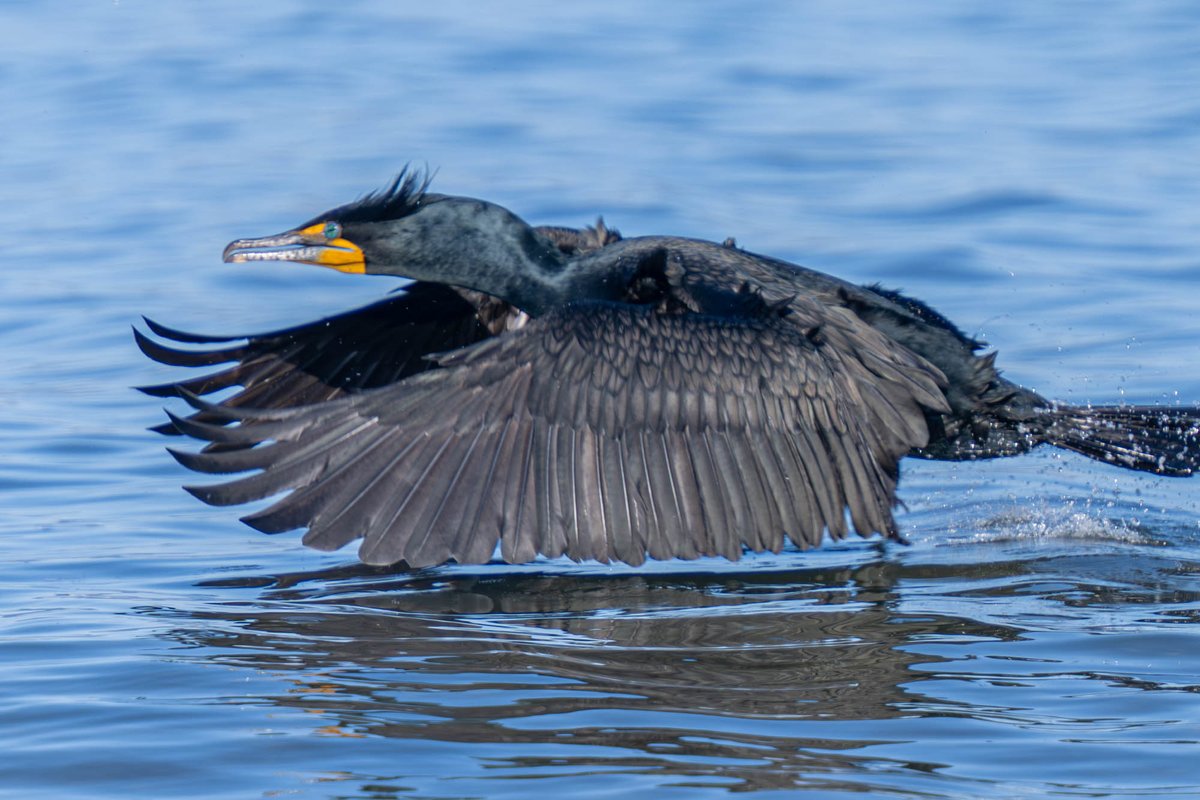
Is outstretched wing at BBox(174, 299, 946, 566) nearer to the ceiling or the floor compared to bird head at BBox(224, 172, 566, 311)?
nearer to the floor

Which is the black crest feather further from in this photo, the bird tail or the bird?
the bird tail

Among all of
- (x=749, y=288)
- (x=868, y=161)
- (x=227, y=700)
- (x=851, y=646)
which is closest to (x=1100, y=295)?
(x=868, y=161)

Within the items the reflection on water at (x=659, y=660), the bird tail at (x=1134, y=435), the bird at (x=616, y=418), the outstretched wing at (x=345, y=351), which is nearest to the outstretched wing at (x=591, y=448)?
the bird at (x=616, y=418)

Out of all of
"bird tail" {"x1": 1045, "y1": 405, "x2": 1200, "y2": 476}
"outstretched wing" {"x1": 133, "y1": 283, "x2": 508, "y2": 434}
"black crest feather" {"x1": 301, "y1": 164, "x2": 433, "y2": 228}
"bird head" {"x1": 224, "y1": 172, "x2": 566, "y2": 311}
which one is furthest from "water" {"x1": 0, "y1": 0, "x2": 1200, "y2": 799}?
"black crest feather" {"x1": 301, "y1": 164, "x2": 433, "y2": 228}

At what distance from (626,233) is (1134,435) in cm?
468

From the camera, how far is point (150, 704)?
15.8 feet

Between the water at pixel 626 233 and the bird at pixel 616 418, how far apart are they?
1.07ft

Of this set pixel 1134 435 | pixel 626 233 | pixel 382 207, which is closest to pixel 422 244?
pixel 382 207

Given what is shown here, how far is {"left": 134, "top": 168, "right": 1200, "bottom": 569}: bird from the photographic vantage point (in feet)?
17.6

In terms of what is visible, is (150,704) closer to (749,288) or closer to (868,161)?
(749,288)

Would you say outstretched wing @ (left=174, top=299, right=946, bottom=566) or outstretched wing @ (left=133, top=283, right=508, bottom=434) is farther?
outstretched wing @ (left=133, top=283, right=508, bottom=434)

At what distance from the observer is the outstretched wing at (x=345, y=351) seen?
7.10 m

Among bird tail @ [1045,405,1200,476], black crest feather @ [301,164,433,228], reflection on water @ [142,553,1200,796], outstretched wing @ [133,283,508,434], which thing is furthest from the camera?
outstretched wing @ [133,283,508,434]

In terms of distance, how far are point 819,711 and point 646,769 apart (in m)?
0.64
